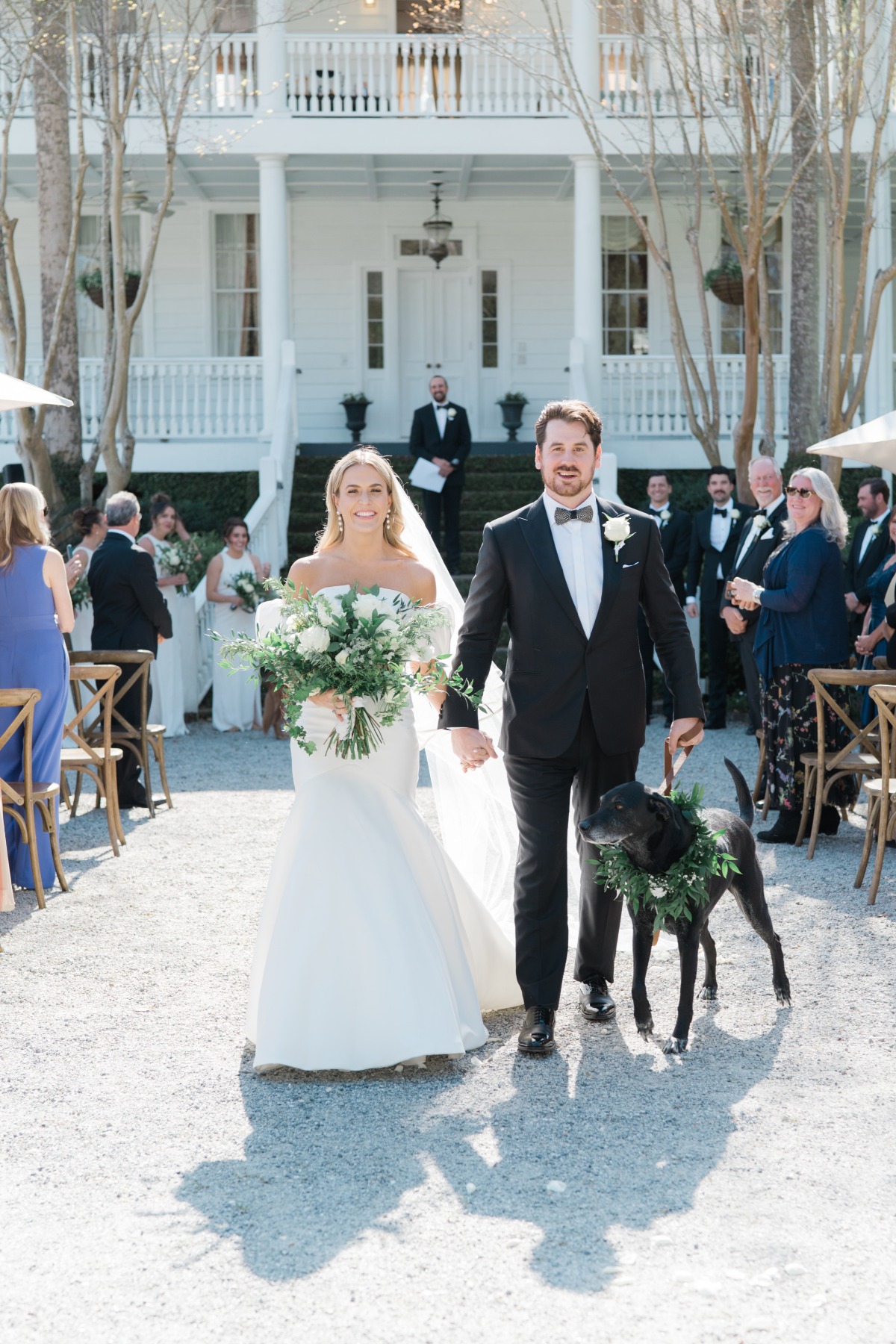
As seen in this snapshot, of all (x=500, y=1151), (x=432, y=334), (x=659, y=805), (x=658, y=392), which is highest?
(x=432, y=334)

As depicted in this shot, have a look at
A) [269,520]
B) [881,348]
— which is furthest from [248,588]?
[881,348]

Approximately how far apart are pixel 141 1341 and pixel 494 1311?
727mm

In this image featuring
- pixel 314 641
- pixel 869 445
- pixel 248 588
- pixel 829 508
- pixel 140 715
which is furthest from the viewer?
pixel 248 588

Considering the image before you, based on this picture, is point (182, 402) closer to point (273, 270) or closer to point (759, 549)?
point (273, 270)

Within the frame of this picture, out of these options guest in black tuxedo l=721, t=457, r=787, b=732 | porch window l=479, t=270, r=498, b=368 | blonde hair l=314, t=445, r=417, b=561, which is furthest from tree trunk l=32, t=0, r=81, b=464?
blonde hair l=314, t=445, r=417, b=561

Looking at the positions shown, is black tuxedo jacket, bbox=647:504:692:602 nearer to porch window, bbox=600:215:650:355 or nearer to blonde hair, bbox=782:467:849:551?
blonde hair, bbox=782:467:849:551

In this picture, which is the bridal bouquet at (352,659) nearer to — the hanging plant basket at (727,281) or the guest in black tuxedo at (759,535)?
the guest in black tuxedo at (759,535)

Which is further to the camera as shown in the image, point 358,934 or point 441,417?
point 441,417

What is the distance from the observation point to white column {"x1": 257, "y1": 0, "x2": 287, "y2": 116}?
15953 mm

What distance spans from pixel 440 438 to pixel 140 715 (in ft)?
22.2

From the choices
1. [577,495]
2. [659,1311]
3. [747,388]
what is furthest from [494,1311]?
[747,388]

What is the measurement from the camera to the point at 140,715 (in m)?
8.63

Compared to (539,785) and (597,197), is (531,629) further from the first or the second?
(597,197)

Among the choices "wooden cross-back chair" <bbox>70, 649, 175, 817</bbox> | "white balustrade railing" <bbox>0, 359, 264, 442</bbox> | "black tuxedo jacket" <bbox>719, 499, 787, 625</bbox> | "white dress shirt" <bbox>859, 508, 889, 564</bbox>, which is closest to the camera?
"wooden cross-back chair" <bbox>70, 649, 175, 817</bbox>
